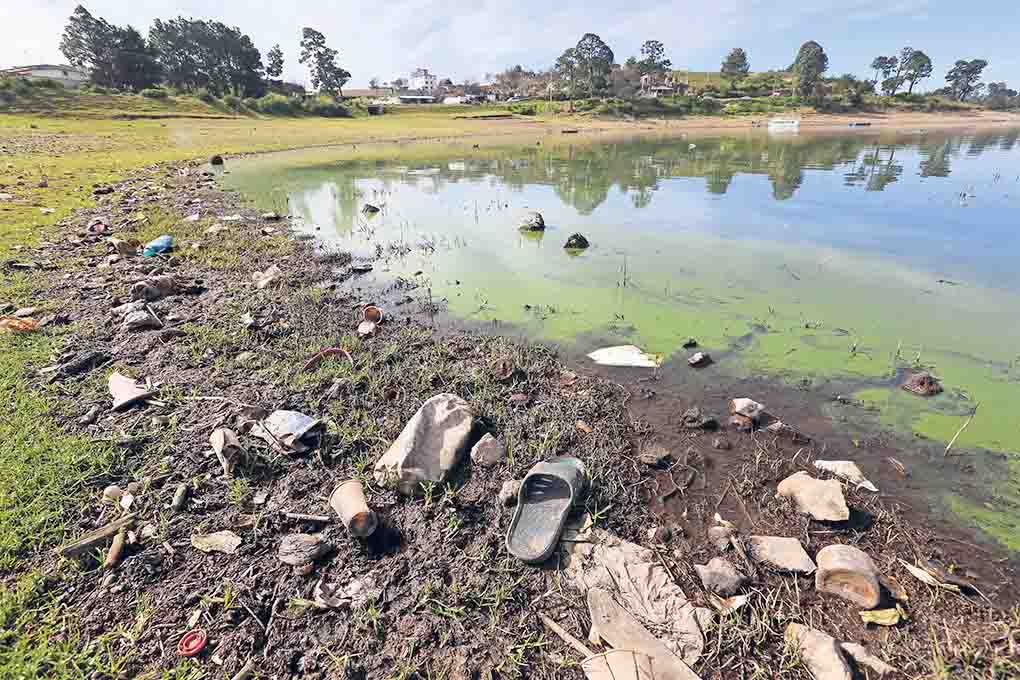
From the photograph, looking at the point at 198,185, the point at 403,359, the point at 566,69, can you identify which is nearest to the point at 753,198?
the point at 403,359

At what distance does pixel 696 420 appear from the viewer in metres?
3.99

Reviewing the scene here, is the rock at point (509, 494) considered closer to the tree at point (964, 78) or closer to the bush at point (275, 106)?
the bush at point (275, 106)

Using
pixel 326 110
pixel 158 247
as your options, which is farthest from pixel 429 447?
pixel 326 110

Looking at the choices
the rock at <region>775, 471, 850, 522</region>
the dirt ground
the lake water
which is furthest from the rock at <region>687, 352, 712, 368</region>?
the rock at <region>775, 471, 850, 522</region>

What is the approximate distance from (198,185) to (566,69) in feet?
270

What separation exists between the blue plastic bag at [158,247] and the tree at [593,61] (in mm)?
81761

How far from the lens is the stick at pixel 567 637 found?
223 centimetres

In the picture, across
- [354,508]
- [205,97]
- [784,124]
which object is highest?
[205,97]

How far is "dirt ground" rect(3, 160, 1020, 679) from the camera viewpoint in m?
2.26

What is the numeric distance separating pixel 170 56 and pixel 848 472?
91.3 m

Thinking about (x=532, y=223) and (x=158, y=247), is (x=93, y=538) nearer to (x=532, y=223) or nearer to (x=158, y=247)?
(x=158, y=247)

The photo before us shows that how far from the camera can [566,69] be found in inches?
3238

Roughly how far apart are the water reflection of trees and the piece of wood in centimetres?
1079

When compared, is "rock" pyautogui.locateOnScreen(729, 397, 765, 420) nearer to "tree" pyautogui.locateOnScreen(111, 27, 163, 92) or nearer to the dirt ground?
the dirt ground
